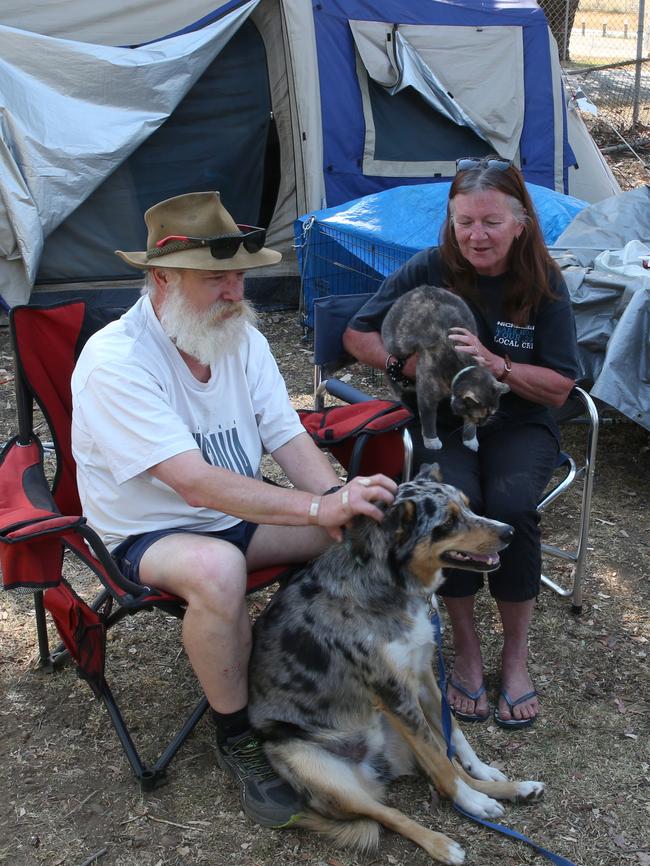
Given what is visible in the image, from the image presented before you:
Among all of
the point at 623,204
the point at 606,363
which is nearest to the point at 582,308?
the point at 606,363

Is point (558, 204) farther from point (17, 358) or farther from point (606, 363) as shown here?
point (17, 358)

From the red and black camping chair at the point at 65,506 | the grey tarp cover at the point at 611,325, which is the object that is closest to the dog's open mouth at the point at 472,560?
the red and black camping chair at the point at 65,506

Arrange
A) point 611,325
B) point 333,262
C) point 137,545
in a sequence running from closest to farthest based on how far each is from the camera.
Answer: point 137,545 < point 611,325 < point 333,262

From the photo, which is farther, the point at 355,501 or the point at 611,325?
the point at 611,325

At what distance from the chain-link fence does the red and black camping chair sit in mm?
6336

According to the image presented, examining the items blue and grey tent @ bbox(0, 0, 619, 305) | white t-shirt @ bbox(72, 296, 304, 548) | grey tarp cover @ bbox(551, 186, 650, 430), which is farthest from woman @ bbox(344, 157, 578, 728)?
blue and grey tent @ bbox(0, 0, 619, 305)

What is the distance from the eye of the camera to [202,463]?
2334 mm

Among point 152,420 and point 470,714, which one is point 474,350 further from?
point 470,714

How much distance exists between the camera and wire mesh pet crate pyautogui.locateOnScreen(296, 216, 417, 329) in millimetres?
5730

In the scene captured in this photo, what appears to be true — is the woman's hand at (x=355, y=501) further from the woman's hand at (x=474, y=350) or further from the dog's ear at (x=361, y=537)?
the woman's hand at (x=474, y=350)

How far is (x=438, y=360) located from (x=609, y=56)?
1434cm

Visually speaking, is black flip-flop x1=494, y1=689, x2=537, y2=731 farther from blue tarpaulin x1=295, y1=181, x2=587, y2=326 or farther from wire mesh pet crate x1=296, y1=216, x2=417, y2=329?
wire mesh pet crate x1=296, y1=216, x2=417, y2=329

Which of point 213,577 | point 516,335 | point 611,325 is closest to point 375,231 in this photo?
point 611,325

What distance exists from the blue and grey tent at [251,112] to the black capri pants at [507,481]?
454cm
